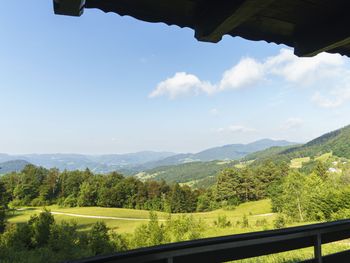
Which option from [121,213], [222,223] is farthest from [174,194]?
[222,223]

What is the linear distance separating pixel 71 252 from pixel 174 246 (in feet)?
87.8

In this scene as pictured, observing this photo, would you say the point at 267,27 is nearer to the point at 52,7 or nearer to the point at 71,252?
the point at 52,7

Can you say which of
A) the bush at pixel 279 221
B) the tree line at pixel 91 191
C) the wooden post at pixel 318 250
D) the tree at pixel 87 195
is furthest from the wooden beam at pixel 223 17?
the tree at pixel 87 195

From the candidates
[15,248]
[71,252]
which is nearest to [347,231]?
[71,252]

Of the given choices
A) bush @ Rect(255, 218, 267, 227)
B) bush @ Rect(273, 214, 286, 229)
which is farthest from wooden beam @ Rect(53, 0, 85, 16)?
bush @ Rect(273, 214, 286, 229)

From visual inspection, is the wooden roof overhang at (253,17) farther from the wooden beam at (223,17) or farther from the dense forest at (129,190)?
the dense forest at (129,190)

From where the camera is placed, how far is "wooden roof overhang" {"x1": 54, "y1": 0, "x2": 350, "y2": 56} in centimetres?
119

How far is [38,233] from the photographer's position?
102 feet

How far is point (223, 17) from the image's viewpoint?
1.23m

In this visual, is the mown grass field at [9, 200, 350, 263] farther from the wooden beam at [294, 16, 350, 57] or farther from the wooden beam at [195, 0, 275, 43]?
the wooden beam at [195, 0, 275, 43]

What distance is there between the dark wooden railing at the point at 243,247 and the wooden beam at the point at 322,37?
0.82 m

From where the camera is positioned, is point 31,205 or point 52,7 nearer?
point 52,7

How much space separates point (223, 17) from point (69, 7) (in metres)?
0.53

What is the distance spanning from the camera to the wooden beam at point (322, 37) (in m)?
1.54
